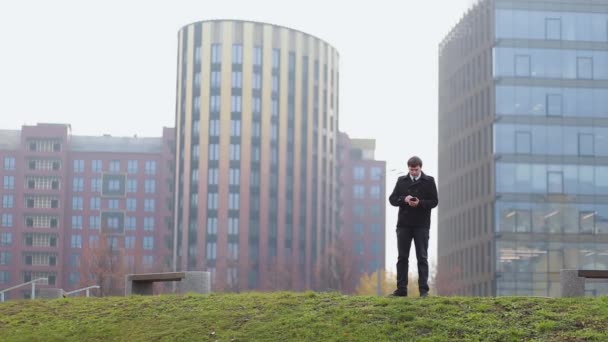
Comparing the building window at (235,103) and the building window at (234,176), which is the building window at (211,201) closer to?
the building window at (234,176)

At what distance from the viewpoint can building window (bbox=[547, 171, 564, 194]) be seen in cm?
8456

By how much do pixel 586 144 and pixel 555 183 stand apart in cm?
392

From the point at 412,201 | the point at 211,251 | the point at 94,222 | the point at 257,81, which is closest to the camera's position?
the point at 412,201

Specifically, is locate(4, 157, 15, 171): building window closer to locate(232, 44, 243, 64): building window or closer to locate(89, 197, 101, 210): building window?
locate(89, 197, 101, 210): building window

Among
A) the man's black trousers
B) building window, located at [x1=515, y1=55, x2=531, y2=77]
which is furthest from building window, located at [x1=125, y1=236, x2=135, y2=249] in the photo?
the man's black trousers

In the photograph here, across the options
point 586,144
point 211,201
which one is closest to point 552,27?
point 586,144

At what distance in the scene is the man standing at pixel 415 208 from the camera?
58.9 feet

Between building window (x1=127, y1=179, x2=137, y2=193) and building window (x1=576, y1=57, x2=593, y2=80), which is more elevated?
building window (x1=576, y1=57, x2=593, y2=80)

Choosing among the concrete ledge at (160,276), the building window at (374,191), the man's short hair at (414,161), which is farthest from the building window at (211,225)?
the man's short hair at (414,161)

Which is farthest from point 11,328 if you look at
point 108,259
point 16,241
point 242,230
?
point 16,241

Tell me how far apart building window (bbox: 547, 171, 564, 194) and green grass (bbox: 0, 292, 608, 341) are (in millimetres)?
67297

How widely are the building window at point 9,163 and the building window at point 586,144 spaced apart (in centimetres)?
10360

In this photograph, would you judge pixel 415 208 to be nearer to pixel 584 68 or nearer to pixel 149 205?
pixel 584 68

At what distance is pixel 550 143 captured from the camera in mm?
84812
